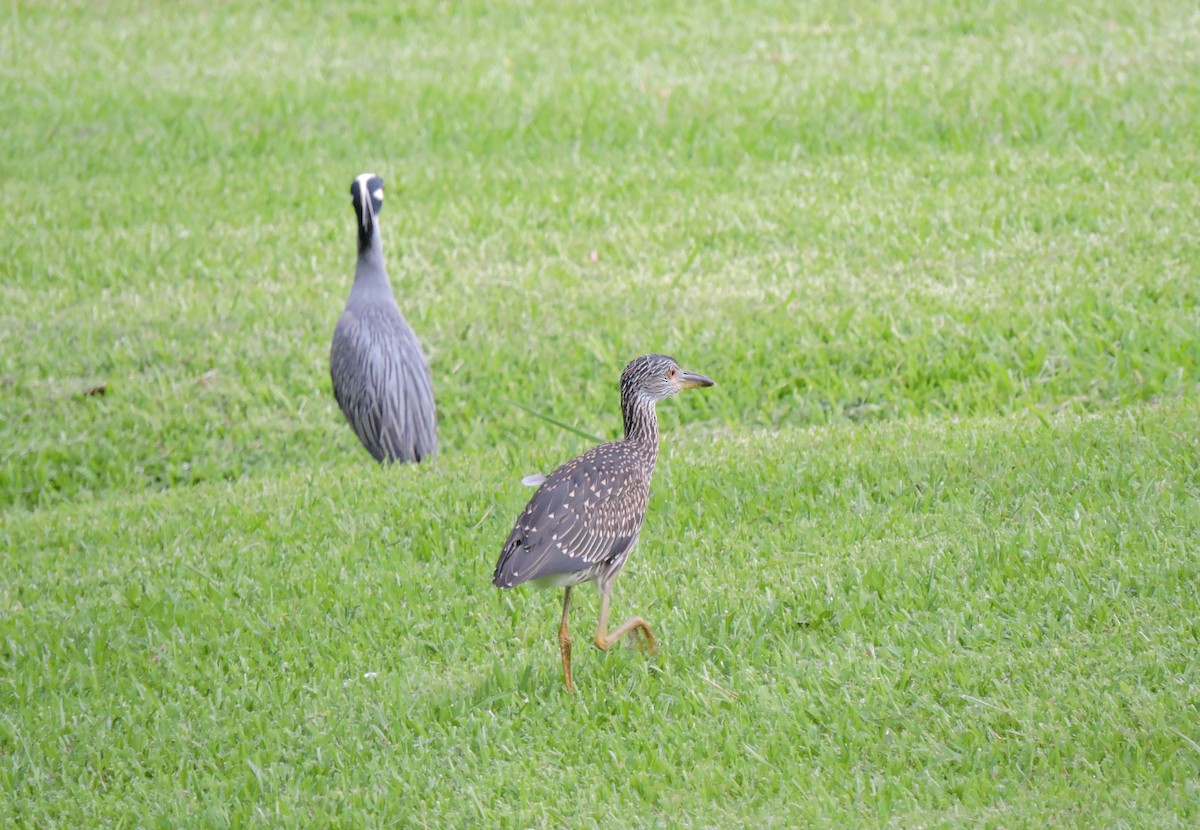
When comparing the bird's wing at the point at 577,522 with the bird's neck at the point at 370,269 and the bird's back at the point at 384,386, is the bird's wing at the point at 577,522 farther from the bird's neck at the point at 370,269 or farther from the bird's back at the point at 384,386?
the bird's neck at the point at 370,269

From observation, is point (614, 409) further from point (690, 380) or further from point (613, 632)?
point (613, 632)

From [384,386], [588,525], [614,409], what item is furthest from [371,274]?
[588,525]

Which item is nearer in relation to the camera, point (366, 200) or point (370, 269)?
point (366, 200)

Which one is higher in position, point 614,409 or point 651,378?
point 651,378

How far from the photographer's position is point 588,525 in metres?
5.31

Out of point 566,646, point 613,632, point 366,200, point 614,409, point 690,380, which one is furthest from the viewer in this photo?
point 614,409

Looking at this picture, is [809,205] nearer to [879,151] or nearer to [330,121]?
[879,151]

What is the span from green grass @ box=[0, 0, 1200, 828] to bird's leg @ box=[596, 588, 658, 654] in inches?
3.7

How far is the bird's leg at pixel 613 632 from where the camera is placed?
5.54m

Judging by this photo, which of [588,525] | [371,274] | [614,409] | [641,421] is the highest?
[641,421]

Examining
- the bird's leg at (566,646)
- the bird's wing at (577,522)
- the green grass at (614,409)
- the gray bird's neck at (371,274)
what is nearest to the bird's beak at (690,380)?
the bird's wing at (577,522)

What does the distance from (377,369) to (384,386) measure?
0.15 meters

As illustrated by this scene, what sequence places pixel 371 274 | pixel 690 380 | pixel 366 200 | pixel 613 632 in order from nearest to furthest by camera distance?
1. pixel 613 632
2. pixel 690 380
3. pixel 366 200
4. pixel 371 274

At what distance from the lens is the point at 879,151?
12586 mm
